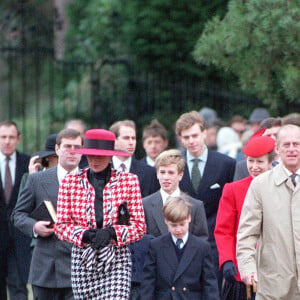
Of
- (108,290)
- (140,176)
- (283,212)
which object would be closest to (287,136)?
(283,212)

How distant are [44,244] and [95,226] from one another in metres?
1.27

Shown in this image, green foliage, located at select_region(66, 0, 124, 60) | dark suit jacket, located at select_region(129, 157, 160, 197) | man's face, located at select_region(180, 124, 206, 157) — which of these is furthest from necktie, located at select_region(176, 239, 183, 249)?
green foliage, located at select_region(66, 0, 124, 60)

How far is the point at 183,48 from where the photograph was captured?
16453 mm

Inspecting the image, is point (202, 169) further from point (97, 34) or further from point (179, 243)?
point (97, 34)

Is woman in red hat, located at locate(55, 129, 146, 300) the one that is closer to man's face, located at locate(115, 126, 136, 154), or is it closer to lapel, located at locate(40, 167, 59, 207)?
lapel, located at locate(40, 167, 59, 207)

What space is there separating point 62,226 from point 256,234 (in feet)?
4.65

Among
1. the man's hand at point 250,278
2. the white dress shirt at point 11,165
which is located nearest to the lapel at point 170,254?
the man's hand at point 250,278

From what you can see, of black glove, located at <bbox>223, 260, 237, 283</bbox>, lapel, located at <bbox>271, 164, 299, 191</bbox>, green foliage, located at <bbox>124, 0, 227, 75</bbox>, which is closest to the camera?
lapel, located at <bbox>271, 164, 299, 191</bbox>

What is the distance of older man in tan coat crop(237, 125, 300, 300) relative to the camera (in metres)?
6.70

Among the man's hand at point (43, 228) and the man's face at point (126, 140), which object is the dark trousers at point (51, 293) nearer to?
the man's hand at point (43, 228)

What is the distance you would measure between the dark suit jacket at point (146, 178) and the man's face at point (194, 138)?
0.48 m

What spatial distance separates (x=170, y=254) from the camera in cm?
753

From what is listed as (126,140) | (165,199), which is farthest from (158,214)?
(126,140)

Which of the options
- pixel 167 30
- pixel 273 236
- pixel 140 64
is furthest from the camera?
pixel 140 64
